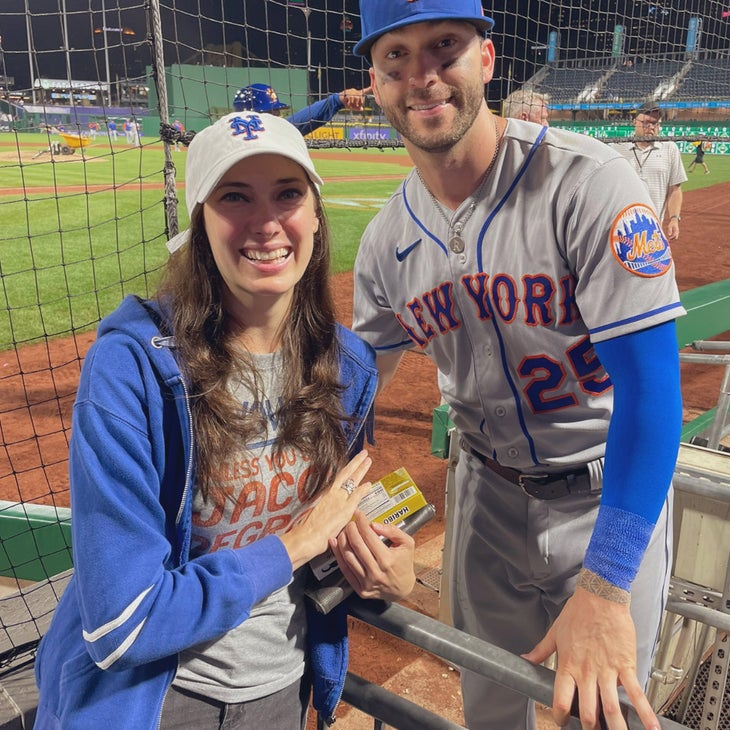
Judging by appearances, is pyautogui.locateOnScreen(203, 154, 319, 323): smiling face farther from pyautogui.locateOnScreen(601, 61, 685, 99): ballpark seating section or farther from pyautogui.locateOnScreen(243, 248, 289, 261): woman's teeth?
pyautogui.locateOnScreen(601, 61, 685, 99): ballpark seating section

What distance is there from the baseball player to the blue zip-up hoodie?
58 cm

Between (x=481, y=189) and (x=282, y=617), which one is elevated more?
(x=481, y=189)

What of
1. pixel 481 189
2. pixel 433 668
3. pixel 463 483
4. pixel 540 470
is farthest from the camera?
pixel 433 668

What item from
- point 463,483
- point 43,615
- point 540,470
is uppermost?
point 540,470

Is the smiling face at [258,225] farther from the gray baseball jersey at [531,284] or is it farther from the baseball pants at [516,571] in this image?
the baseball pants at [516,571]

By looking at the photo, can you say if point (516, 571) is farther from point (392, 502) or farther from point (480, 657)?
point (480, 657)

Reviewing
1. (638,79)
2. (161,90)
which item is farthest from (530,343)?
(638,79)

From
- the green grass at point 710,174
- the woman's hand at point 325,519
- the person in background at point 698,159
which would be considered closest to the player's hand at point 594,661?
the woman's hand at point 325,519

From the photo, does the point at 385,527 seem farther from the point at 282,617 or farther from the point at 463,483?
the point at 463,483

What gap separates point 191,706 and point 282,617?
0.23m

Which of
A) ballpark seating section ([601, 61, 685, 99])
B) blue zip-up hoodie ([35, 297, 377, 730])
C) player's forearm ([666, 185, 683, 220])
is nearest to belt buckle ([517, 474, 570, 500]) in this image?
blue zip-up hoodie ([35, 297, 377, 730])

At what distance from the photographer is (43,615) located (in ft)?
7.33

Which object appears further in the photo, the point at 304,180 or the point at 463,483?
the point at 463,483

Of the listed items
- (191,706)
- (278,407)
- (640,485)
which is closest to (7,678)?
(191,706)
